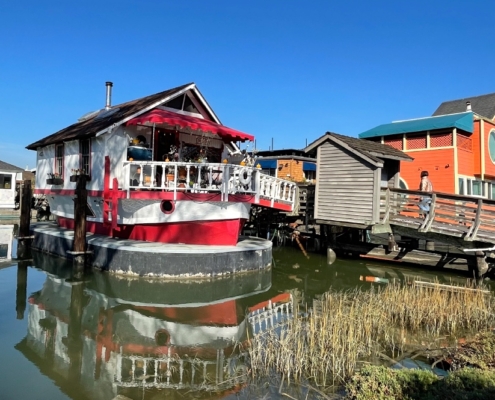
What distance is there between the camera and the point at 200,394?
5332mm

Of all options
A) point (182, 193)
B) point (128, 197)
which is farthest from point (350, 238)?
point (128, 197)

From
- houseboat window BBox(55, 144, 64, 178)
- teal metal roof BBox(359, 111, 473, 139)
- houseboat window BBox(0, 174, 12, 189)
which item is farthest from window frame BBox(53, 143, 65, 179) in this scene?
houseboat window BBox(0, 174, 12, 189)

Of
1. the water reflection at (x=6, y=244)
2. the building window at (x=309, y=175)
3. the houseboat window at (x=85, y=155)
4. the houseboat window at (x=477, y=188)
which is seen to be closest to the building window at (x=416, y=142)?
the houseboat window at (x=477, y=188)

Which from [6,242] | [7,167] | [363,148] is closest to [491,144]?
[363,148]

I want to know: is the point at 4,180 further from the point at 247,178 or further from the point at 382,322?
the point at 382,322

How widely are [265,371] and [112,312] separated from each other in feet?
15.5

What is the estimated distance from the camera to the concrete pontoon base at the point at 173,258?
11.8 metres

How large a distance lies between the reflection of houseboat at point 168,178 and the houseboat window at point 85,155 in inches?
1.5

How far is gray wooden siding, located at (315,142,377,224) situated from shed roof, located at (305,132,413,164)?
256mm

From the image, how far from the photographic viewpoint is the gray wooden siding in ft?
47.4

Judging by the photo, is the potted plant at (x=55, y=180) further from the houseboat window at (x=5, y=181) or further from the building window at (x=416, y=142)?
the houseboat window at (x=5, y=181)

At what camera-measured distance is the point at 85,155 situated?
16.0 m

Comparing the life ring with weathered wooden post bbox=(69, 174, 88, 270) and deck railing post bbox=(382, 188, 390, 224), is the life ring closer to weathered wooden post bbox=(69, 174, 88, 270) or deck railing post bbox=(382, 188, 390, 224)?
deck railing post bbox=(382, 188, 390, 224)

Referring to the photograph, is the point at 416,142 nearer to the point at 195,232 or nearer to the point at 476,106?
the point at 476,106
